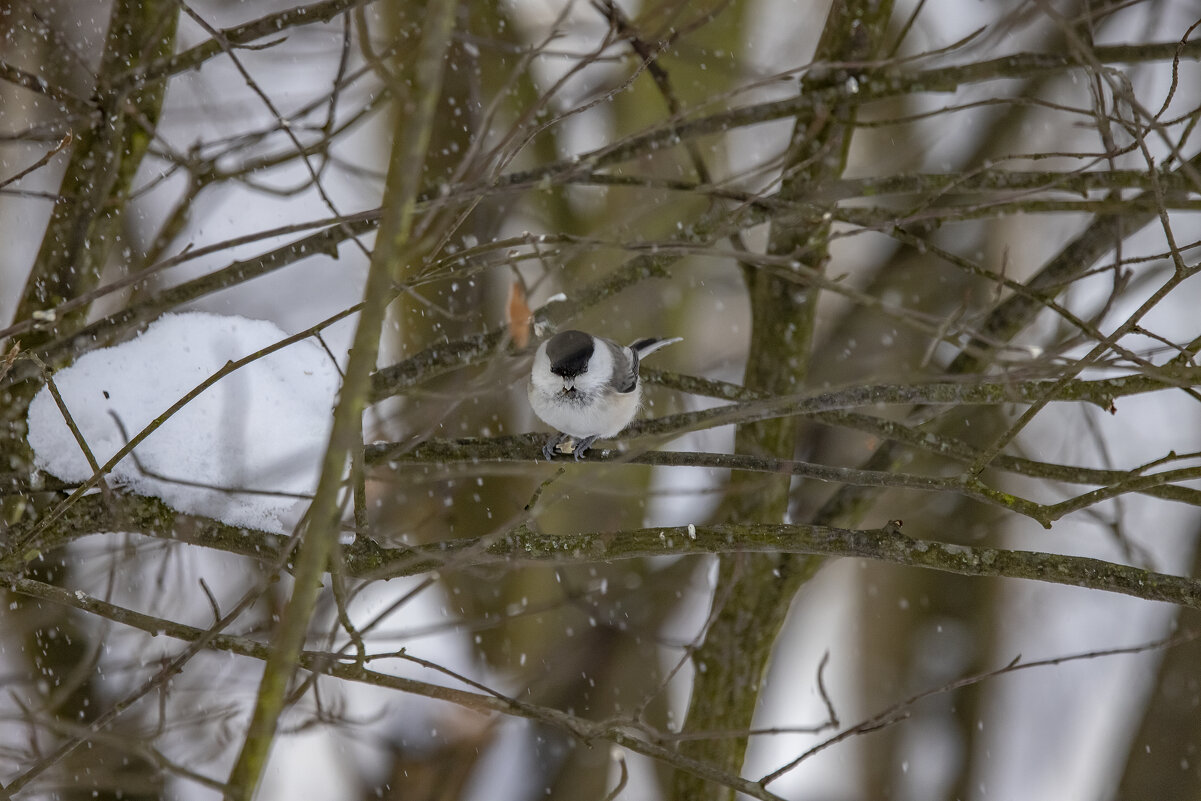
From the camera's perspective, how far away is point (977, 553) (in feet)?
7.34

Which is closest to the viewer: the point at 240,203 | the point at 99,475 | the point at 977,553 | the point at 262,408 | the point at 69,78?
the point at 99,475

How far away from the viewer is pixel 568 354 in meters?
2.99

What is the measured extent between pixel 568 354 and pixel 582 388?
0.14 m

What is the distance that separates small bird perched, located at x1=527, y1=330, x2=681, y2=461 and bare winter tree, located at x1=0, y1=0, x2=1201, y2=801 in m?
0.12

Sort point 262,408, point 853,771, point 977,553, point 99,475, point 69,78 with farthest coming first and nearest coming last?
point 853,771
point 69,78
point 262,408
point 977,553
point 99,475

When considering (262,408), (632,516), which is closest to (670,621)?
(632,516)

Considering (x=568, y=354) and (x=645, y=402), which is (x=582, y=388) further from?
(x=645, y=402)

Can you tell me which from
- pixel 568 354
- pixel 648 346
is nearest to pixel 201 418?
pixel 568 354

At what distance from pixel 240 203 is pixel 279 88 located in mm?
783

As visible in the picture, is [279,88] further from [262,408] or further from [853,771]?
[853,771]

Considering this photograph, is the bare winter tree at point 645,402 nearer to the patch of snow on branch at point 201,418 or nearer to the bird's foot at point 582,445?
the patch of snow on branch at point 201,418

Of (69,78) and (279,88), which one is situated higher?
(279,88)

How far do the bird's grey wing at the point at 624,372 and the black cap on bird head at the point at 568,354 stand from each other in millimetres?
138

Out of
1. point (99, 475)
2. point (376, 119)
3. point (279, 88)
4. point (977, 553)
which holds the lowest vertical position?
point (99, 475)
